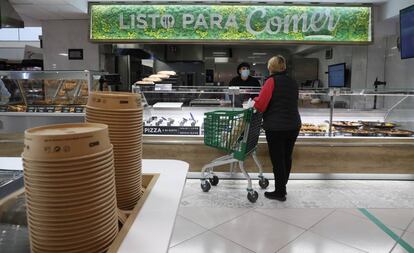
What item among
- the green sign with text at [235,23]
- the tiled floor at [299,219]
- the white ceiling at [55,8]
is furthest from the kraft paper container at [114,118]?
the green sign with text at [235,23]

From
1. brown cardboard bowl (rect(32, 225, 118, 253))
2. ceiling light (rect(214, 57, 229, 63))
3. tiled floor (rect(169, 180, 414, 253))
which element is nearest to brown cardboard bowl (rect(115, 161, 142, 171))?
brown cardboard bowl (rect(32, 225, 118, 253))

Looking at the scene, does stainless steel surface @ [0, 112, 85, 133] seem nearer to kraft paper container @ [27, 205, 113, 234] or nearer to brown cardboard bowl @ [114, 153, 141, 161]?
brown cardboard bowl @ [114, 153, 141, 161]

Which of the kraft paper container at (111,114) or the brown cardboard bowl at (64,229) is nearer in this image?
Answer: the brown cardboard bowl at (64,229)

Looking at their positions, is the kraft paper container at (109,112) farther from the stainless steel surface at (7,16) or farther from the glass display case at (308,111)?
the stainless steel surface at (7,16)

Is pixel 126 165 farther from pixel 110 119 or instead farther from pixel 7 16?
pixel 7 16

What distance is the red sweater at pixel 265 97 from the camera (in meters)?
3.59

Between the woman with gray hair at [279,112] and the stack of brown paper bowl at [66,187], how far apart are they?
9.54ft

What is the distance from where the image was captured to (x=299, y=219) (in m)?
3.30

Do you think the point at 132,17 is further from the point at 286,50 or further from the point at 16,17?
the point at 286,50

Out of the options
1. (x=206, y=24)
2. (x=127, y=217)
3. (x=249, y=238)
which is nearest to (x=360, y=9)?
(x=206, y=24)

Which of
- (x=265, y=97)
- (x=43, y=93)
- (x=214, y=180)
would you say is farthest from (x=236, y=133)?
(x=43, y=93)

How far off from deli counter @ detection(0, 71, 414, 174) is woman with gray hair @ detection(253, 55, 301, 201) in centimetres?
66

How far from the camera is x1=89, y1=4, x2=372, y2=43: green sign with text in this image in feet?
19.5

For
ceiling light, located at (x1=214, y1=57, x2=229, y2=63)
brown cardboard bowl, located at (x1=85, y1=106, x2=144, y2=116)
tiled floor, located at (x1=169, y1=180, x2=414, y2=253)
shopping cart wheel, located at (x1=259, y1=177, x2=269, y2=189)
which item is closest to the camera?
brown cardboard bowl, located at (x1=85, y1=106, x2=144, y2=116)
